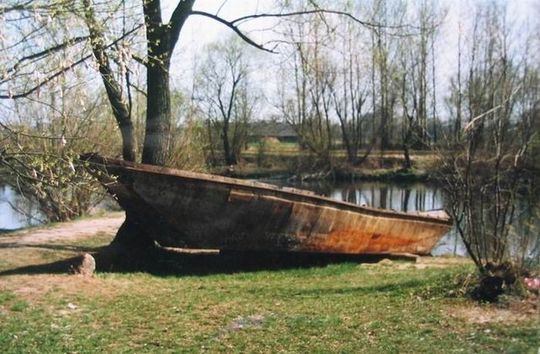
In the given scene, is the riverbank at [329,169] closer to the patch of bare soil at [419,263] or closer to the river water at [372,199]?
the river water at [372,199]

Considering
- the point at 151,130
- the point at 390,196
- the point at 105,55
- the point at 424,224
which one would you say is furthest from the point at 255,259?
the point at 390,196

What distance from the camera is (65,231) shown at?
15.0m

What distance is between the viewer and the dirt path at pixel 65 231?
43.2 feet

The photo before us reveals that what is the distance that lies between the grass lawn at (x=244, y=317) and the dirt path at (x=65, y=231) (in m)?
2.38

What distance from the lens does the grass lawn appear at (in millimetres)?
6352

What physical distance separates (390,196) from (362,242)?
75.8 ft

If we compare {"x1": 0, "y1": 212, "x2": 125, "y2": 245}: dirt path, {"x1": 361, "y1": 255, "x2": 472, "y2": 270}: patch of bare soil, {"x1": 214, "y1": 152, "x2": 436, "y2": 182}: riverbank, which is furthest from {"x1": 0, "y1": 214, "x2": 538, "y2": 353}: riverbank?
{"x1": 214, "y1": 152, "x2": 436, "y2": 182}: riverbank

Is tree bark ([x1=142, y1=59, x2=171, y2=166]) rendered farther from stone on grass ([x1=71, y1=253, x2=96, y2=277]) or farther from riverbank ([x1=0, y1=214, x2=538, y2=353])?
stone on grass ([x1=71, y1=253, x2=96, y2=277])

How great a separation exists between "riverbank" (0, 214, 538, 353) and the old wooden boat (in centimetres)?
116

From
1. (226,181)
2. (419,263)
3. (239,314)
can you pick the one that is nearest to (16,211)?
(226,181)

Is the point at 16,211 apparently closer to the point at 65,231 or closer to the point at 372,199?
the point at 65,231

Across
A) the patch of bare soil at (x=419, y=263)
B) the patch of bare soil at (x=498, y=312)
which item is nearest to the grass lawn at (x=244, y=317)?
the patch of bare soil at (x=498, y=312)

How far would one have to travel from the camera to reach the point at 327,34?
14070 millimetres

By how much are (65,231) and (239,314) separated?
8.53m
